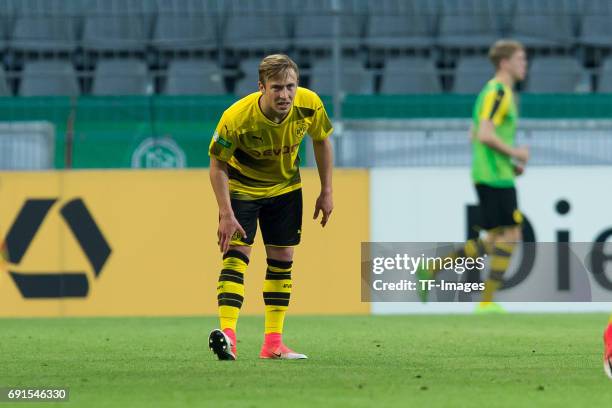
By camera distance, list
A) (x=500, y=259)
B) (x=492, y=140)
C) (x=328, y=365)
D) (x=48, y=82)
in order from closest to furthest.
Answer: (x=328, y=365) < (x=492, y=140) < (x=500, y=259) < (x=48, y=82)

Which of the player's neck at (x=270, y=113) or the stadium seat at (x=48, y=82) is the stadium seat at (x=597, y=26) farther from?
the player's neck at (x=270, y=113)

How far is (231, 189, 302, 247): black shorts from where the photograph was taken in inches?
262

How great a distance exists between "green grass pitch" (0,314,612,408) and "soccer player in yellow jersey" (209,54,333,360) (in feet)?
0.83

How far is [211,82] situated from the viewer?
13.7 m

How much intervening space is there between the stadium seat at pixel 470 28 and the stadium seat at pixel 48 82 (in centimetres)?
404

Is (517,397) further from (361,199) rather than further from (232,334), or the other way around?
(361,199)

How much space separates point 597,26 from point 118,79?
16.7 feet

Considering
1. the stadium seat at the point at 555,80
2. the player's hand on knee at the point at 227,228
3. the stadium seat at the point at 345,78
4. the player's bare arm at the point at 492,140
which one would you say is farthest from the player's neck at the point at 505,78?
the player's hand on knee at the point at 227,228

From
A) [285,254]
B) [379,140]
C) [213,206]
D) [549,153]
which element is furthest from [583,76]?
[285,254]

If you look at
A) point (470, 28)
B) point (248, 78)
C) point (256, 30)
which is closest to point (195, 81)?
point (248, 78)

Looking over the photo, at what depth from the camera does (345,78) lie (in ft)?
42.8

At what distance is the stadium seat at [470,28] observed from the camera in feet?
47.6

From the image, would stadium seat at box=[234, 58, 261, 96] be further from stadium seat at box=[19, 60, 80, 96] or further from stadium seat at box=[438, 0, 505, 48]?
stadium seat at box=[438, 0, 505, 48]

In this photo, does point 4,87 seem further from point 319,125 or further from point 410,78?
point 319,125
